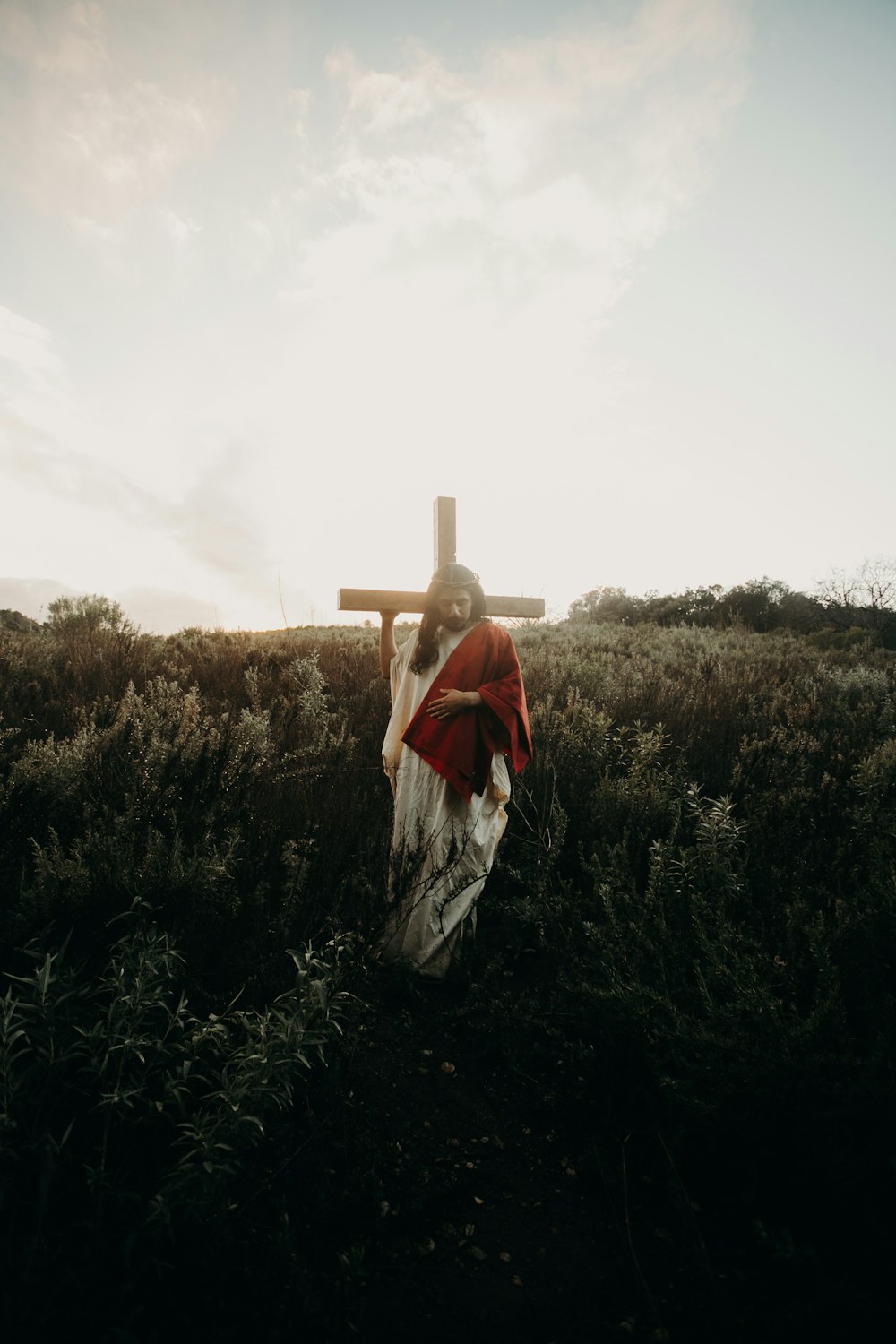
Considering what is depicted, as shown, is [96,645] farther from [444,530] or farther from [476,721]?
[476,721]

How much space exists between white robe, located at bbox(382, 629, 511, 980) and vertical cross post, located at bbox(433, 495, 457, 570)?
1.47 meters

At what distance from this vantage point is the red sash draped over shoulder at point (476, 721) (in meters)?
3.37

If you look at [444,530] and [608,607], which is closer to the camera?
[444,530]

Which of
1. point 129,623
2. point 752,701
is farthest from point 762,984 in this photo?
point 129,623

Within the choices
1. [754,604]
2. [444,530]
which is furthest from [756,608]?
[444,530]

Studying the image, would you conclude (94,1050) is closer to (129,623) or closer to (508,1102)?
(508,1102)

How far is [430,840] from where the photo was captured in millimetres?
2975

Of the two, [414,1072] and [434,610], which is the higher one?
[434,610]

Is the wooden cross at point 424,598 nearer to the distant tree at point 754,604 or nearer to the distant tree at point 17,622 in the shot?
the distant tree at point 17,622

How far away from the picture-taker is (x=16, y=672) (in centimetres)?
580

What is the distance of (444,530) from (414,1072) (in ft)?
12.6

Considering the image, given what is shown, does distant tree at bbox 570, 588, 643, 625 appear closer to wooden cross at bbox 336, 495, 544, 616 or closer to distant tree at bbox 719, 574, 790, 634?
distant tree at bbox 719, 574, 790, 634

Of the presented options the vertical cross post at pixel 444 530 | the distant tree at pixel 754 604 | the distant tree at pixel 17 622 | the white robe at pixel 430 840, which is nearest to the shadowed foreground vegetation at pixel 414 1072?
the white robe at pixel 430 840

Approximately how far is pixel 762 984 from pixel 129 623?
26.7 feet
